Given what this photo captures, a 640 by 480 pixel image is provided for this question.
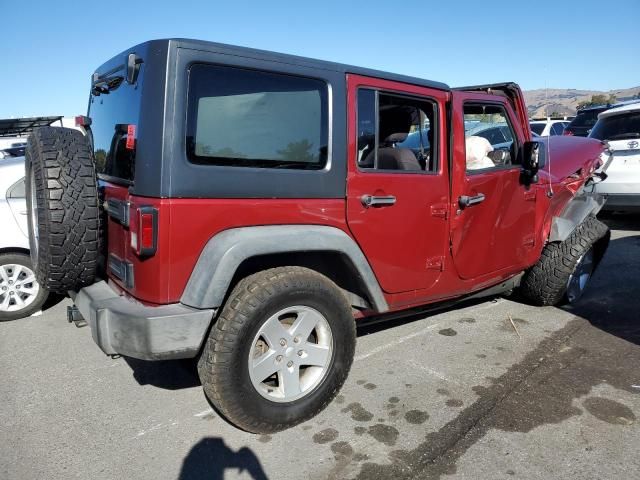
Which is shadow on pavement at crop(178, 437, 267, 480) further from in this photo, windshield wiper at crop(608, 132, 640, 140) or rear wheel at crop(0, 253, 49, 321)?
windshield wiper at crop(608, 132, 640, 140)

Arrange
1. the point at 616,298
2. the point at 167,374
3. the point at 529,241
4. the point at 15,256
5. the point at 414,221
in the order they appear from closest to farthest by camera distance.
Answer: the point at 414,221, the point at 167,374, the point at 529,241, the point at 15,256, the point at 616,298

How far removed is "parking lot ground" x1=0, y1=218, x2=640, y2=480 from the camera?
2387 millimetres

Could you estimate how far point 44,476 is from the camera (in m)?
2.35

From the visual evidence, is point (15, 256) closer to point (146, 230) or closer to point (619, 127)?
point (146, 230)

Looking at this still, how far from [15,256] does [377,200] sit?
3.46 m

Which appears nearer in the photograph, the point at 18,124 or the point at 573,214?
the point at 573,214

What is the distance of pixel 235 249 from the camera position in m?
2.34

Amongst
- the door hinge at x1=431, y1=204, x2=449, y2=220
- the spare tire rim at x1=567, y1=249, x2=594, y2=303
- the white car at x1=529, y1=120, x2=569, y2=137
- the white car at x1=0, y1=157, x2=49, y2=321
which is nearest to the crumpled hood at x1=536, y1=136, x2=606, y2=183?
the spare tire rim at x1=567, y1=249, x2=594, y2=303

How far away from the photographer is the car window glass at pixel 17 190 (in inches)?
173

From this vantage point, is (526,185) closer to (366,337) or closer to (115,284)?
(366,337)

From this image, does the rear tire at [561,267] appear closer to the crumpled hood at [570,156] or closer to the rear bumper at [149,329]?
the crumpled hood at [570,156]

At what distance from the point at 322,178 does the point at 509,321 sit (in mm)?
2527

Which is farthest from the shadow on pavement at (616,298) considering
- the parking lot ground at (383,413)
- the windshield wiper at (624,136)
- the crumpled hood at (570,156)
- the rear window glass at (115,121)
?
the rear window glass at (115,121)

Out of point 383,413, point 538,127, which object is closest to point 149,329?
point 383,413
